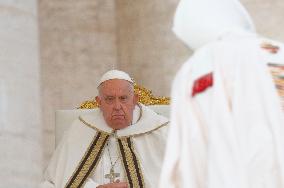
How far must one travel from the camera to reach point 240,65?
9.80 feet

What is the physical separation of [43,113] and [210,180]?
5867 millimetres

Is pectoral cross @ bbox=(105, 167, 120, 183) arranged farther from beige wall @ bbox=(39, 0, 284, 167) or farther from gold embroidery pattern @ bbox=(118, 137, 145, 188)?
beige wall @ bbox=(39, 0, 284, 167)

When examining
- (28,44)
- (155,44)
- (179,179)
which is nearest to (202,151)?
(179,179)

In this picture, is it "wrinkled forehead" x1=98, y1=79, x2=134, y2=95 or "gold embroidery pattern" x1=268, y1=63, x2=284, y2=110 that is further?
"wrinkled forehead" x1=98, y1=79, x2=134, y2=95

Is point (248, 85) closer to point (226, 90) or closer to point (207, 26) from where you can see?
point (226, 90)

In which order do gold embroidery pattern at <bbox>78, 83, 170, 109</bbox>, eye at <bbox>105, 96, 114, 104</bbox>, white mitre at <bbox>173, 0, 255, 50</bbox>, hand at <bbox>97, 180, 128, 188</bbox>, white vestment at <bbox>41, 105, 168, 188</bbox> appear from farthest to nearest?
1. gold embroidery pattern at <bbox>78, 83, 170, 109</bbox>
2. eye at <bbox>105, 96, 114, 104</bbox>
3. white vestment at <bbox>41, 105, 168, 188</bbox>
4. hand at <bbox>97, 180, 128, 188</bbox>
5. white mitre at <bbox>173, 0, 255, 50</bbox>

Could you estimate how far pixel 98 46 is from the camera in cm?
886

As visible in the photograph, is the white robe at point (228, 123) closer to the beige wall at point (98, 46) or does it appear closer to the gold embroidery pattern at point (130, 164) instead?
the gold embroidery pattern at point (130, 164)

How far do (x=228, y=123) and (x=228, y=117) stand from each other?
0.08 ft

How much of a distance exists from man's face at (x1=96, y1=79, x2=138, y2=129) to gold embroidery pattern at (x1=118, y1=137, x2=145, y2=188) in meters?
0.13

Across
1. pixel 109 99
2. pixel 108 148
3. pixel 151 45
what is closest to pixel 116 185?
pixel 108 148

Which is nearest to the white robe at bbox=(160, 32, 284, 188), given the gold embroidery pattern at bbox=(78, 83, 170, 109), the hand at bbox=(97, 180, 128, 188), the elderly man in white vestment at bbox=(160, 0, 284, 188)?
the elderly man in white vestment at bbox=(160, 0, 284, 188)

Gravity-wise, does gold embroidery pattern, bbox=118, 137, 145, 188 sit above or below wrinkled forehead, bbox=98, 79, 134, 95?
below

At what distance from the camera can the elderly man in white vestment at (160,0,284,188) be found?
2857 millimetres
